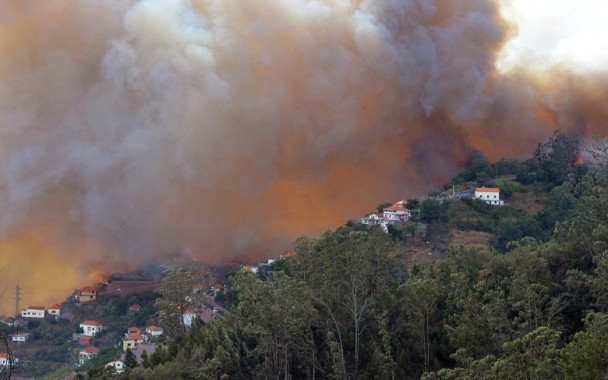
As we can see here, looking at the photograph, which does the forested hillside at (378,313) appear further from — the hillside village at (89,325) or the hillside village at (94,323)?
the hillside village at (89,325)

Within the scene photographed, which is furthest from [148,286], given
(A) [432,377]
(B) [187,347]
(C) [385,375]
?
(A) [432,377]

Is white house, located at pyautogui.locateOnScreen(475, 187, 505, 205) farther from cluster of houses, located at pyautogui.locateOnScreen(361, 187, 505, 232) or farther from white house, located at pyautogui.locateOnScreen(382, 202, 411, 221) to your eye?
white house, located at pyautogui.locateOnScreen(382, 202, 411, 221)

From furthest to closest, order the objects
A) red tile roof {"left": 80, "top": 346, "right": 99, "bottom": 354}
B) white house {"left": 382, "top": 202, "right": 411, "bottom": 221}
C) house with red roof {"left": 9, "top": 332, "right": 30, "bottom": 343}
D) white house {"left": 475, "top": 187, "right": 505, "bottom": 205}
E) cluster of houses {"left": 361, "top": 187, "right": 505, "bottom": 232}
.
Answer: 1. white house {"left": 475, "top": 187, "right": 505, "bottom": 205}
2. white house {"left": 382, "top": 202, "right": 411, "bottom": 221}
3. cluster of houses {"left": 361, "top": 187, "right": 505, "bottom": 232}
4. house with red roof {"left": 9, "top": 332, "right": 30, "bottom": 343}
5. red tile roof {"left": 80, "top": 346, "right": 99, "bottom": 354}

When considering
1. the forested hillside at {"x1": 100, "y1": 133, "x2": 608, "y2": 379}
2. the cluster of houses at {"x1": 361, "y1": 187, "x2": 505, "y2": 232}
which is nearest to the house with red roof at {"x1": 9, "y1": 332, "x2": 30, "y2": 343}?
the forested hillside at {"x1": 100, "y1": 133, "x2": 608, "y2": 379}

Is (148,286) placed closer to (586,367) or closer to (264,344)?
(264,344)

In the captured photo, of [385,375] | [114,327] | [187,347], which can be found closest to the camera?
[385,375]

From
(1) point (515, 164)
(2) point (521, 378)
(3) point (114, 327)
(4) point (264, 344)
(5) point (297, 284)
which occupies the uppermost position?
(1) point (515, 164)

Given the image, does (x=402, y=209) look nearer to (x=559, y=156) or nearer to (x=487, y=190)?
(x=487, y=190)
